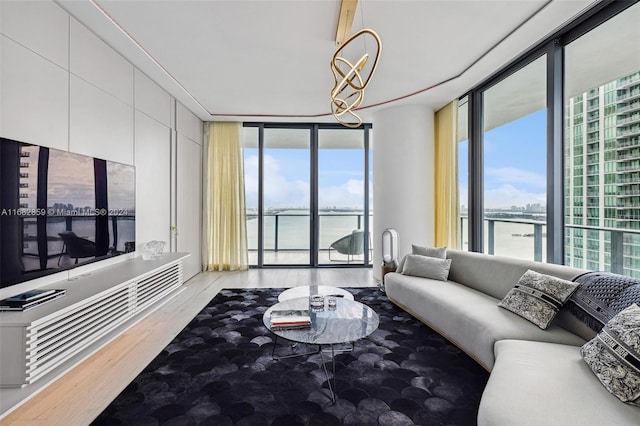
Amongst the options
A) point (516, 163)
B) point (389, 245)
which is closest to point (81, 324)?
point (389, 245)

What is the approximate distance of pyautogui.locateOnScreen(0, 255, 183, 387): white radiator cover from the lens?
1610mm

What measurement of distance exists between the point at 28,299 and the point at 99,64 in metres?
2.18

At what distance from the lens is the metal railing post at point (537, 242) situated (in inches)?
132

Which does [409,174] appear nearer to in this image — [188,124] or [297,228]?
[297,228]

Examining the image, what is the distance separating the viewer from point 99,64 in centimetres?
275

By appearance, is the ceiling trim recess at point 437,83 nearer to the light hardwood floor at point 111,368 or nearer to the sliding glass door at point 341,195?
the sliding glass door at point 341,195

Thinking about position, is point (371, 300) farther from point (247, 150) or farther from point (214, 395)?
point (247, 150)

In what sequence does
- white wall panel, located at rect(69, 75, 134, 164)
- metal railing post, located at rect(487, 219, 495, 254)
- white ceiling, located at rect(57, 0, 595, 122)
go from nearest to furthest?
white ceiling, located at rect(57, 0, 595, 122) < white wall panel, located at rect(69, 75, 134, 164) < metal railing post, located at rect(487, 219, 495, 254)

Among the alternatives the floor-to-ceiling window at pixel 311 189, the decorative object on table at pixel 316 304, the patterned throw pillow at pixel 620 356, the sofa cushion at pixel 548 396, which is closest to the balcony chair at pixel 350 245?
the floor-to-ceiling window at pixel 311 189

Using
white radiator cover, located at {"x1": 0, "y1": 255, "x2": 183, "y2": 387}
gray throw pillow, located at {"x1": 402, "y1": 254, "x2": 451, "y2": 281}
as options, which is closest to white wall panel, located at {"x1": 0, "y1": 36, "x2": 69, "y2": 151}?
white radiator cover, located at {"x1": 0, "y1": 255, "x2": 183, "y2": 387}

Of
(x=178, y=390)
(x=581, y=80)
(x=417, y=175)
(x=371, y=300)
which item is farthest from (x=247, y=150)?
(x=581, y=80)

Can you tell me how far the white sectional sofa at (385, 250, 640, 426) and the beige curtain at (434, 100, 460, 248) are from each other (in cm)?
103

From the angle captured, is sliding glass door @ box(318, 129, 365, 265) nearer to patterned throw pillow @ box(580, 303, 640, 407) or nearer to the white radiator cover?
the white radiator cover

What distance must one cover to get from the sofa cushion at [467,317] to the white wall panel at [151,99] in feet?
12.1
